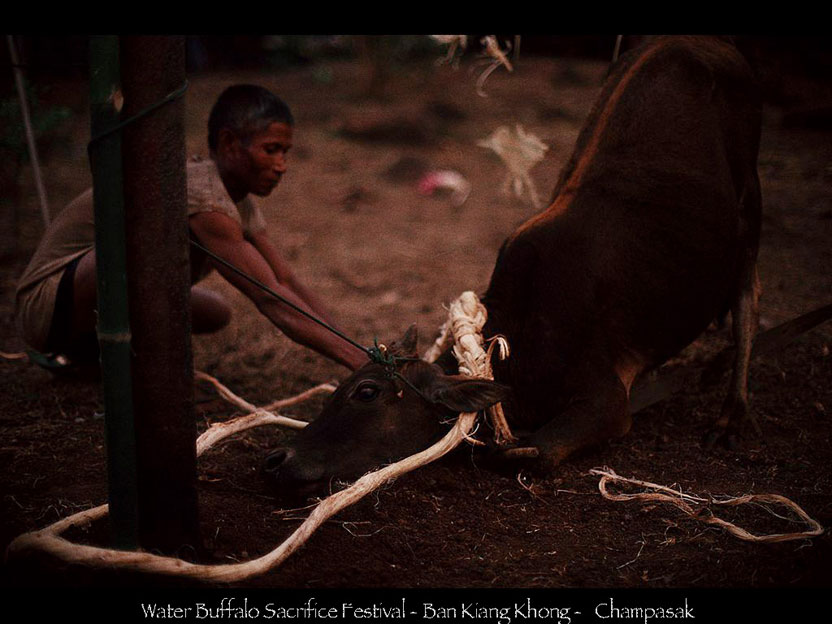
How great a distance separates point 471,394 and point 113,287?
137 cm

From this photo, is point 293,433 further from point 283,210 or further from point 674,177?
point 283,210

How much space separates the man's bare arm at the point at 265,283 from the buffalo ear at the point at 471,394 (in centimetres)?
61

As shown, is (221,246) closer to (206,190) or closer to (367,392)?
(206,190)

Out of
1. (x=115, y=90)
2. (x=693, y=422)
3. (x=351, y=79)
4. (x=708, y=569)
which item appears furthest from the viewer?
(x=351, y=79)

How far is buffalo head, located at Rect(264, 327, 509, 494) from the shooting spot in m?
2.82

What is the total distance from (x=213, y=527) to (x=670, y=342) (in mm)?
2340

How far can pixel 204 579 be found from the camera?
2.05 metres

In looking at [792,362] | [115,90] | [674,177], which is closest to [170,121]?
[115,90]

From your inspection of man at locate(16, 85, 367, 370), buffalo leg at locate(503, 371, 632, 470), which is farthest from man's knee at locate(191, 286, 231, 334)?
buffalo leg at locate(503, 371, 632, 470)

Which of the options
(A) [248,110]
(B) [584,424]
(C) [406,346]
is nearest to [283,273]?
(A) [248,110]

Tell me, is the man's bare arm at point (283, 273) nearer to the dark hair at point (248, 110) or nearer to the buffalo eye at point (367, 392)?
the dark hair at point (248, 110)

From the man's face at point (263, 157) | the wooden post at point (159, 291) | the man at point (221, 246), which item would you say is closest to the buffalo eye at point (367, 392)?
the man at point (221, 246)

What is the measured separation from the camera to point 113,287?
204 cm

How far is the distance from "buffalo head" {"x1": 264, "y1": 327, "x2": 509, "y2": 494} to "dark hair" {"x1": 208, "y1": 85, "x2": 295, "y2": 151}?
1.33 m
